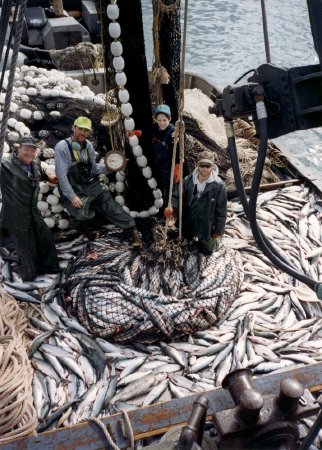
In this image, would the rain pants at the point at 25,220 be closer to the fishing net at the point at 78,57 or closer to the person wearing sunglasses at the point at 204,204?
the person wearing sunglasses at the point at 204,204

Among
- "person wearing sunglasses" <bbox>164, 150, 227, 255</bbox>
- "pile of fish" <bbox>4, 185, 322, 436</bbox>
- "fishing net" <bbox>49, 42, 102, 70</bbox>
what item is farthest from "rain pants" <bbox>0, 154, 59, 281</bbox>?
"fishing net" <bbox>49, 42, 102, 70</bbox>

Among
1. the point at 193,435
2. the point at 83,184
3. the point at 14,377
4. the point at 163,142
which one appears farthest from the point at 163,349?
the point at 163,142

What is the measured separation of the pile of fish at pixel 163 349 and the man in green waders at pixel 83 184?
0.39 meters

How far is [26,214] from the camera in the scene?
18.3ft

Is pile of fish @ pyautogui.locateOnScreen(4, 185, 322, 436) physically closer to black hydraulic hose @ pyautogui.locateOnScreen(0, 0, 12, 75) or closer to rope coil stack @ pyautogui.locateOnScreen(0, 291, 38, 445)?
rope coil stack @ pyautogui.locateOnScreen(0, 291, 38, 445)

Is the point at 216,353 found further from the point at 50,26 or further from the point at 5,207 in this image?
the point at 50,26

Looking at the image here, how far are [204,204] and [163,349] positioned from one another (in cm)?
182

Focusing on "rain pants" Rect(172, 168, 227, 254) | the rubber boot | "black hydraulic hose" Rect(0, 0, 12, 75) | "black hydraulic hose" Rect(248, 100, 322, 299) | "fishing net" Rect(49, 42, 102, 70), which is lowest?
the rubber boot

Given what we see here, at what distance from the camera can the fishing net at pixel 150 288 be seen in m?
5.26

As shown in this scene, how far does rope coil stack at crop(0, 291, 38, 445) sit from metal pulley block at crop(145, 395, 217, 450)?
1.24 meters

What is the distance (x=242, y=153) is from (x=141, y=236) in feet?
10.8

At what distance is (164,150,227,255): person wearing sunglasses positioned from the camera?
5793 mm

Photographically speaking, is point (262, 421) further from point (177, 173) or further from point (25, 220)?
point (25, 220)

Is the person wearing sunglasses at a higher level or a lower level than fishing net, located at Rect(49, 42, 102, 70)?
lower
